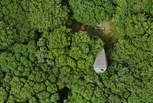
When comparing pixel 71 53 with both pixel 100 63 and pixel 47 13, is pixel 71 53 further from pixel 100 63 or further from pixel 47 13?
pixel 47 13

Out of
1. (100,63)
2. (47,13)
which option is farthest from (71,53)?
(47,13)

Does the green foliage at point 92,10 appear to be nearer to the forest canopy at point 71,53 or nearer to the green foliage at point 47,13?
the forest canopy at point 71,53

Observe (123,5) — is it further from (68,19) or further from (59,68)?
(59,68)

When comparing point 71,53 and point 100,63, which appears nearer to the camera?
point 100,63

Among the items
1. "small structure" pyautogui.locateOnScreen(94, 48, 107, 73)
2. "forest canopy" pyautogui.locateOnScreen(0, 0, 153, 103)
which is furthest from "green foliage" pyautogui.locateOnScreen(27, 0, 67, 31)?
"small structure" pyautogui.locateOnScreen(94, 48, 107, 73)

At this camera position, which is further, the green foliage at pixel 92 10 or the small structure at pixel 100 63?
the green foliage at pixel 92 10

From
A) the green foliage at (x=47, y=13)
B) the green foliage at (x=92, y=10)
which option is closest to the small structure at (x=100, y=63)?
the green foliage at (x=92, y=10)
